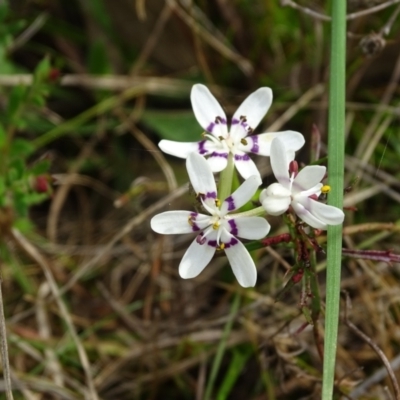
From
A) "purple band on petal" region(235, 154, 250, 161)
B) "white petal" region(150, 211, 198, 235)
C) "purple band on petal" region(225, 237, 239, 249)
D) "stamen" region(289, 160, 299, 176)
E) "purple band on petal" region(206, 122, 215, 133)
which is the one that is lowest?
"purple band on petal" region(225, 237, 239, 249)

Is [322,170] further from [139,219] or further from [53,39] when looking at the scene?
[53,39]

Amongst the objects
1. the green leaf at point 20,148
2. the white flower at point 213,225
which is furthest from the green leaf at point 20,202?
the white flower at point 213,225

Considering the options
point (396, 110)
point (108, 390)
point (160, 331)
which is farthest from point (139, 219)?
point (396, 110)

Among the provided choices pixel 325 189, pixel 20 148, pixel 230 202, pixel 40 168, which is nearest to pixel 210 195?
pixel 230 202

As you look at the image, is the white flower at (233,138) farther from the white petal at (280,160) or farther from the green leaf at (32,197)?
the green leaf at (32,197)

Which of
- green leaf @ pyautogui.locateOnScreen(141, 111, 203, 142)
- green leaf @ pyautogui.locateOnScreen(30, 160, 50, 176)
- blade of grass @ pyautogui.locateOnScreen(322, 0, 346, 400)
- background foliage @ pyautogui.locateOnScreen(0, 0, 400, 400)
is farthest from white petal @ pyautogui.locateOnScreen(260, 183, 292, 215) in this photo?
green leaf @ pyautogui.locateOnScreen(141, 111, 203, 142)

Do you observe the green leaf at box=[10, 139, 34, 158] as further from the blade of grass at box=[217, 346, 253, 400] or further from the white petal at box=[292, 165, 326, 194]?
the white petal at box=[292, 165, 326, 194]
